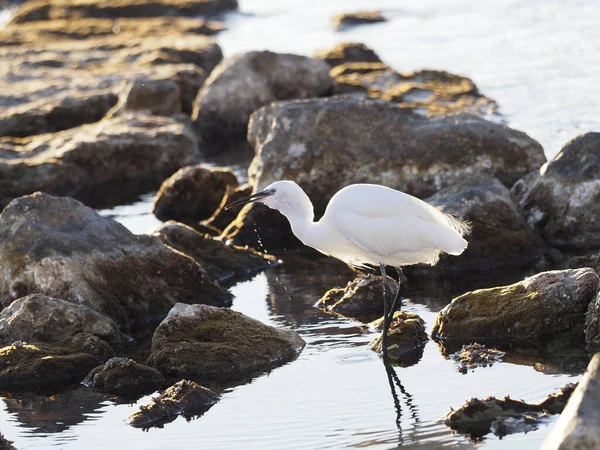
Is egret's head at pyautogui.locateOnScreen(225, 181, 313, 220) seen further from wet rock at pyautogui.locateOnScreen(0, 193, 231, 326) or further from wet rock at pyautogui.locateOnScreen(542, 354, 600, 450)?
wet rock at pyautogui.locateOnScreen(542, 354, 600, 450)

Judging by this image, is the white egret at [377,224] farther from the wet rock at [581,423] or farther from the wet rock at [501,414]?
the wet rock at [581,423]

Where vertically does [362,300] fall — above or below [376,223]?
below

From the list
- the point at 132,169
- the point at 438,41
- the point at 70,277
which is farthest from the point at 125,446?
the point at 438,41

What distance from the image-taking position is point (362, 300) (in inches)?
440

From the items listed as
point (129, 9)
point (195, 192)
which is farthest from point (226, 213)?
point (129, 9)

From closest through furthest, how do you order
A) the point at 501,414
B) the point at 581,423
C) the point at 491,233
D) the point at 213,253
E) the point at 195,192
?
the point at 581,423, the point at 501,414, the point at 491,233, the point at 213,253, the point at 195,192

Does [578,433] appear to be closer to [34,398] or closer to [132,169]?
[34,398]

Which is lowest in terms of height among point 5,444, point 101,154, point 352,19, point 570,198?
point 352,19

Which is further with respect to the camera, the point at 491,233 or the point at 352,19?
the point at 352,19

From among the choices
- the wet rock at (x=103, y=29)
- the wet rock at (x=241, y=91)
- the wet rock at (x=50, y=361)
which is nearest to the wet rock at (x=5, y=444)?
the wet rock at (x=50, y=361)

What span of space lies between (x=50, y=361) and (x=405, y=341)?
3.03 meters

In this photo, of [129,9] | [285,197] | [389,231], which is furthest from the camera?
[129,9]

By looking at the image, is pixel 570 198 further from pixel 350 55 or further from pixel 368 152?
pixel 350 55

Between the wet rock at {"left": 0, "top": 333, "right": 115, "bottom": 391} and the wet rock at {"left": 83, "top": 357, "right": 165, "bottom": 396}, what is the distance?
37 cm
